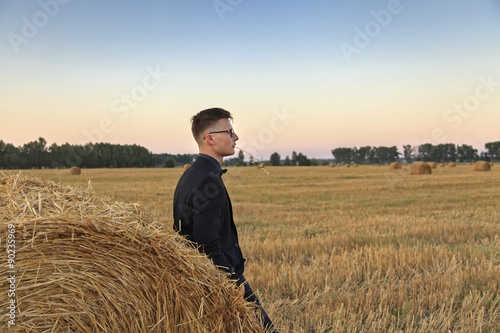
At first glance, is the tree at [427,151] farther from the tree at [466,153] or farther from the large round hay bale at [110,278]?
the large round hay bale at [110,278]

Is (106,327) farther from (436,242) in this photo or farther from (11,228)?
(436,242)

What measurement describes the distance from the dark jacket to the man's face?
0.46 feet

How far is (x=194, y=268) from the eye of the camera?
272cm

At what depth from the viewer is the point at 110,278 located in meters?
2.75

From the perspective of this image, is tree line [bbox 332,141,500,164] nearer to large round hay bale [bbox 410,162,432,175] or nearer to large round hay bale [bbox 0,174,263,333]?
large round hay bale [bbox 410,162,432,175]

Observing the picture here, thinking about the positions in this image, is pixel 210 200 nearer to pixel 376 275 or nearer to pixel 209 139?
pixel 209 139

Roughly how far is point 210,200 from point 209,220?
0.49 ft

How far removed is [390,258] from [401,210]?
24.7 ft

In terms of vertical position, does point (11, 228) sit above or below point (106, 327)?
above

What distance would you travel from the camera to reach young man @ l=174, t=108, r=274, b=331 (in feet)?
9.46

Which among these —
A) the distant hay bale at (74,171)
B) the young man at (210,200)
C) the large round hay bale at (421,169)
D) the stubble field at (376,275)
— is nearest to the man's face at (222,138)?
the young man at (210,200)

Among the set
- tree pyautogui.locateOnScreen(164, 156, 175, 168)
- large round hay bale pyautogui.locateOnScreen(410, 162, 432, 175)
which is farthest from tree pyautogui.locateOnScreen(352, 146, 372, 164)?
large round hay bale pyautogui.locateOnScreen(410, 162, 432, 175)

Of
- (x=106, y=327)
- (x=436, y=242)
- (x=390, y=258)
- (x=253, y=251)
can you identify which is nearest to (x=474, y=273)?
(x=390, y=258)

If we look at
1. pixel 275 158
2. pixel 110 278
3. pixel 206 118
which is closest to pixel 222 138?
pixel 206 118
